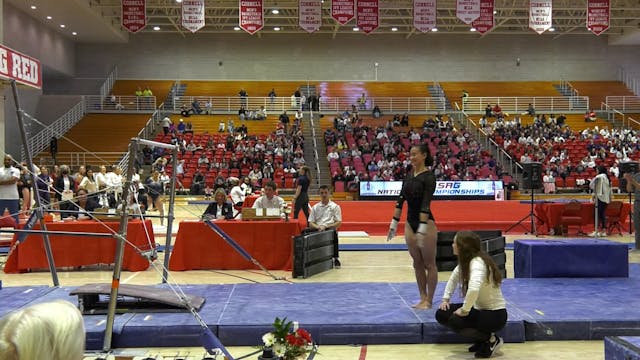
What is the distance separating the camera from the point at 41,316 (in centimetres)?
166

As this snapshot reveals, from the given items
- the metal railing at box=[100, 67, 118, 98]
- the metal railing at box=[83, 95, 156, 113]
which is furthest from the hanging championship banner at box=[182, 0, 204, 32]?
the metal railing at box=[100, 67, 118, 98]

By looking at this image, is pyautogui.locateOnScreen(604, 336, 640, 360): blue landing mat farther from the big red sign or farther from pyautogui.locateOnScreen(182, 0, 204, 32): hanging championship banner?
pyautogui.locateOnScreen(182, 0, 204, 32): hanging championship banner

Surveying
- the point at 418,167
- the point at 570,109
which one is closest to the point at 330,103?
the point at 570,109

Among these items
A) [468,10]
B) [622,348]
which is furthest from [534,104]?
[622,348]

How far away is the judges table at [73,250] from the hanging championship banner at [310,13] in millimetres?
12704

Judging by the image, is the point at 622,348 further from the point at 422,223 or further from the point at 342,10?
the point at 342,10

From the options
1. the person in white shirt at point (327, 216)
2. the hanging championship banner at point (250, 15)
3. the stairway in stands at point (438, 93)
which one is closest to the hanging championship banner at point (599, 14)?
the hanging championship banner at point (250, 15)

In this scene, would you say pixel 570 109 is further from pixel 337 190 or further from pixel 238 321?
pixel 238 321

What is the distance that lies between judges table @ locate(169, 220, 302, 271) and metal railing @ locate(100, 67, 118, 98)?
1075 inches

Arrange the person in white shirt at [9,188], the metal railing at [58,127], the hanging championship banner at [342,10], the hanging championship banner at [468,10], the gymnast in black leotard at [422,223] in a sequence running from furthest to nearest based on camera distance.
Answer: the metal railing at [58,127] < the hanging championship banner at [468,10] < the hanging championship banner at [342,10] < the person in white shirt at [9,188] < the gymnast in black leotard at [422,223]

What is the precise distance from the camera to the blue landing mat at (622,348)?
12.2 feet

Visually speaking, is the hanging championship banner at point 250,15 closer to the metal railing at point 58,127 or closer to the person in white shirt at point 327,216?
the person in white shirt at point 327,216

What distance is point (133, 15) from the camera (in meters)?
21.3

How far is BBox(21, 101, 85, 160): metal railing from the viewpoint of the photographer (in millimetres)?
29630
